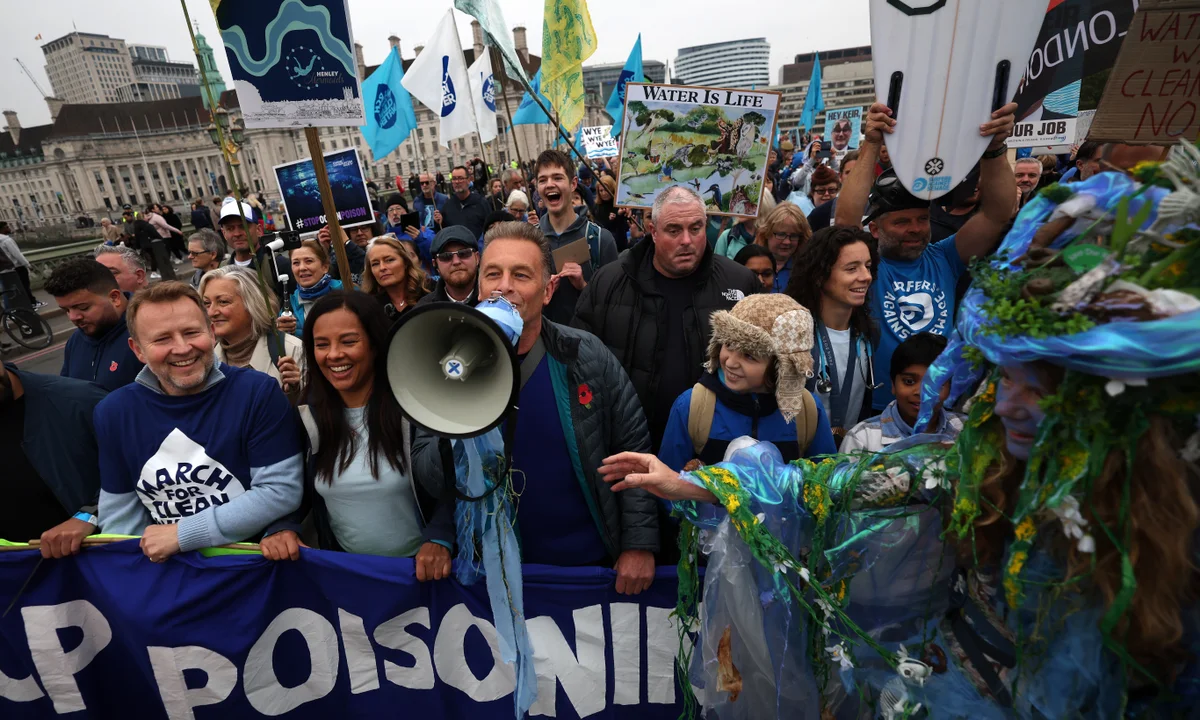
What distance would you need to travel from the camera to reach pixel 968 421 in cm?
133

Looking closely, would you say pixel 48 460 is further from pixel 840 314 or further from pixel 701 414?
pixel 840 314

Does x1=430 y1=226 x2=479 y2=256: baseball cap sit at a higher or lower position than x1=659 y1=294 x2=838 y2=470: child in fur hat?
higher

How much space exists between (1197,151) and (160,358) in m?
2.79

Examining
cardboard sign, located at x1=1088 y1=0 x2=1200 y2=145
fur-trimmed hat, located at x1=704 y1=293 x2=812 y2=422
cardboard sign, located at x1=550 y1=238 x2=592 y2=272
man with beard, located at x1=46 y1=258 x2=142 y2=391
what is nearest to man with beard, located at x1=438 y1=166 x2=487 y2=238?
cardboard sign, located at x1=550 y1=238 x2=592 y2=272

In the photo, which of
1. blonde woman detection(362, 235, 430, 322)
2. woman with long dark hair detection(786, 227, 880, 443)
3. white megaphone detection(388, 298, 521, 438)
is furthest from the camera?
blonde woman detection(362, 235, 430, 322)

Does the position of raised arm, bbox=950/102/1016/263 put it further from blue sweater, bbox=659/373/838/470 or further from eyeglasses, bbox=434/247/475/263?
eyeglasses, bbox=434/247/475/263

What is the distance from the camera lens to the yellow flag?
557 centimetres

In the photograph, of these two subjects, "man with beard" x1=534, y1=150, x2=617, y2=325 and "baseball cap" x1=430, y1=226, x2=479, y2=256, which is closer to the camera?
"baseball cap" x1=430, y1=226, x2=479, y2=256

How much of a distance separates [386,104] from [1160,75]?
306 inches

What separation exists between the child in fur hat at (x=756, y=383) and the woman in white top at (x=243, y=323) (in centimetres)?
207

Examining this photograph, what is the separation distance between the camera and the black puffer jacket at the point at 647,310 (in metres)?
2.71

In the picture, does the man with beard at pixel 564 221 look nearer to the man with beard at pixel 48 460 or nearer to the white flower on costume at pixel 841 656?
the man with beard at pixel 48 460

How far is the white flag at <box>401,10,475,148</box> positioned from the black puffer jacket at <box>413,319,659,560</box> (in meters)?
6.11

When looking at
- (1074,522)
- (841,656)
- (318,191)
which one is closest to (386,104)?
(318,191)
